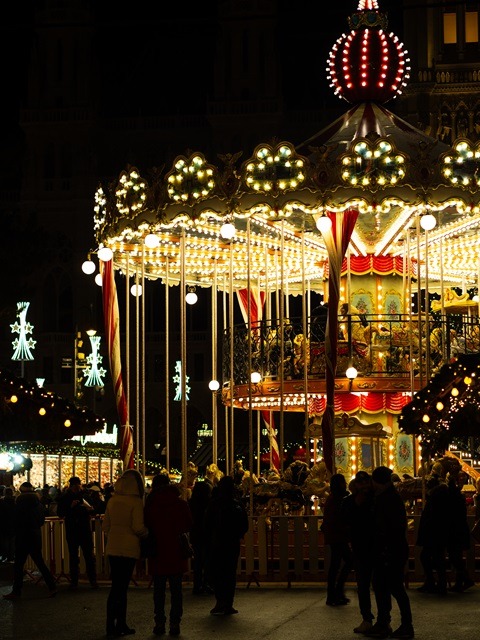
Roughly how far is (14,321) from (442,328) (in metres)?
36.8

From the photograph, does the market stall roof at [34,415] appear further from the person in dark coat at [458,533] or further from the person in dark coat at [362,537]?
the person in dark coat at [458,533]

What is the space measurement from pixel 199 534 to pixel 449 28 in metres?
39.7

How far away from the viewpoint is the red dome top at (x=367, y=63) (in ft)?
70.4

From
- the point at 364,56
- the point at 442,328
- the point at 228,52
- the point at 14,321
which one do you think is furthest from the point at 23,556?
the point at 228,52

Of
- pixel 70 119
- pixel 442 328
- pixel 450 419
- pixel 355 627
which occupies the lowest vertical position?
pixel 355 627

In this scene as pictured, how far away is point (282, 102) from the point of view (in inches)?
2283

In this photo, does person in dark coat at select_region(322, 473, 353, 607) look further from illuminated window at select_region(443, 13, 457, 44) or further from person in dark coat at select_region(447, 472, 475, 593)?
illuminated window at select_region(443, 13, 457, 44)

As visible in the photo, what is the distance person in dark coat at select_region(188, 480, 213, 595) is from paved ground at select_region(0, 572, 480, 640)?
7.7 inches

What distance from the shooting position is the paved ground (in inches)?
471

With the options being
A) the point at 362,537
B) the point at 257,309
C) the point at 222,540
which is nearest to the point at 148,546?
the point at 222,540

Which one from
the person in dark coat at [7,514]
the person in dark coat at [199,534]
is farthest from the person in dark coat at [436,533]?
the person in dark coat at [7,514]

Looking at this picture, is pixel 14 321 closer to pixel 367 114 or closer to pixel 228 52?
pixel 228 52

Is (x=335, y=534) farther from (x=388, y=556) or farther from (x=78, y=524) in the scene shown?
(x=78, y=524)

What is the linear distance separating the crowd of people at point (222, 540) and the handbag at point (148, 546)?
11mm
